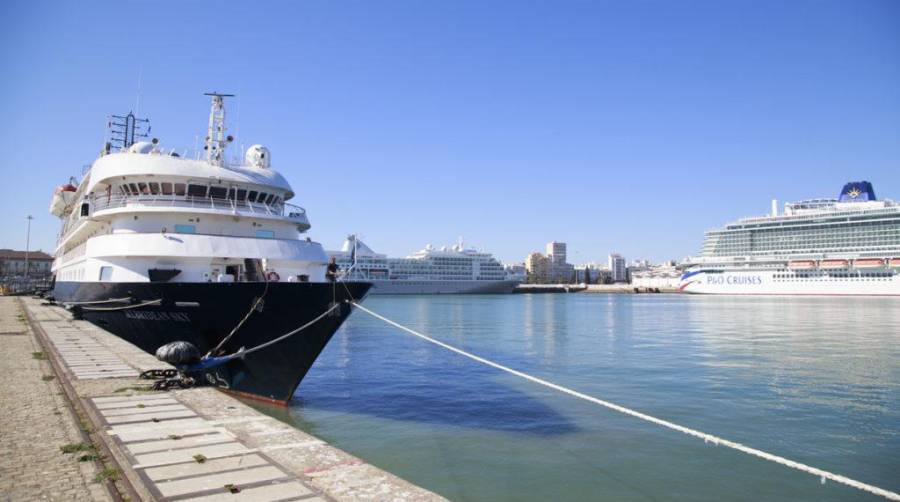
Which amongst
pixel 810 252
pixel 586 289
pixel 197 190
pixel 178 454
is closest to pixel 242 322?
pixel 197 190

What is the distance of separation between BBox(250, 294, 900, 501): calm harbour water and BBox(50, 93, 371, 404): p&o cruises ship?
1836 mm

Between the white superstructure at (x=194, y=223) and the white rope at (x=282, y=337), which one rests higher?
the white superstructure at (x=194, y=223)

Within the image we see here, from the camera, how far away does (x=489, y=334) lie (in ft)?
115

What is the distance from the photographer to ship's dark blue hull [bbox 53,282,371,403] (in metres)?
12.3

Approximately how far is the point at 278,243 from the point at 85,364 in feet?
16.8

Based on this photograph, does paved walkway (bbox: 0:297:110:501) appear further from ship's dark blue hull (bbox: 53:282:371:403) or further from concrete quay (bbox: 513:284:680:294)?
concrete quay (bbox: 513:284:680:294)

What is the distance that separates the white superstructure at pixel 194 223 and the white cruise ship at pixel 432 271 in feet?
317

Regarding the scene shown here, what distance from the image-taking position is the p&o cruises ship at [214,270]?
1245 centimetres

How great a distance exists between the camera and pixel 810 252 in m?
98.9

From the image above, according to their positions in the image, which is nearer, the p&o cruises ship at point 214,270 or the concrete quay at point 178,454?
the concrete quay at point 178,454

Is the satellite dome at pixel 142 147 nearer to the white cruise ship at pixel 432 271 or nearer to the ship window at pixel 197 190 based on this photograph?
the ship window at pixel 197 190

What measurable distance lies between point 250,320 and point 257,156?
6.63 m

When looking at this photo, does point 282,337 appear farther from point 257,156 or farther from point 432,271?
point 432,271

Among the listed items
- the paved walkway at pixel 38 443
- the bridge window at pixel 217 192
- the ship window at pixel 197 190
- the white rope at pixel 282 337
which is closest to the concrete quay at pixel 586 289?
the bridge window at pixel 217 192
